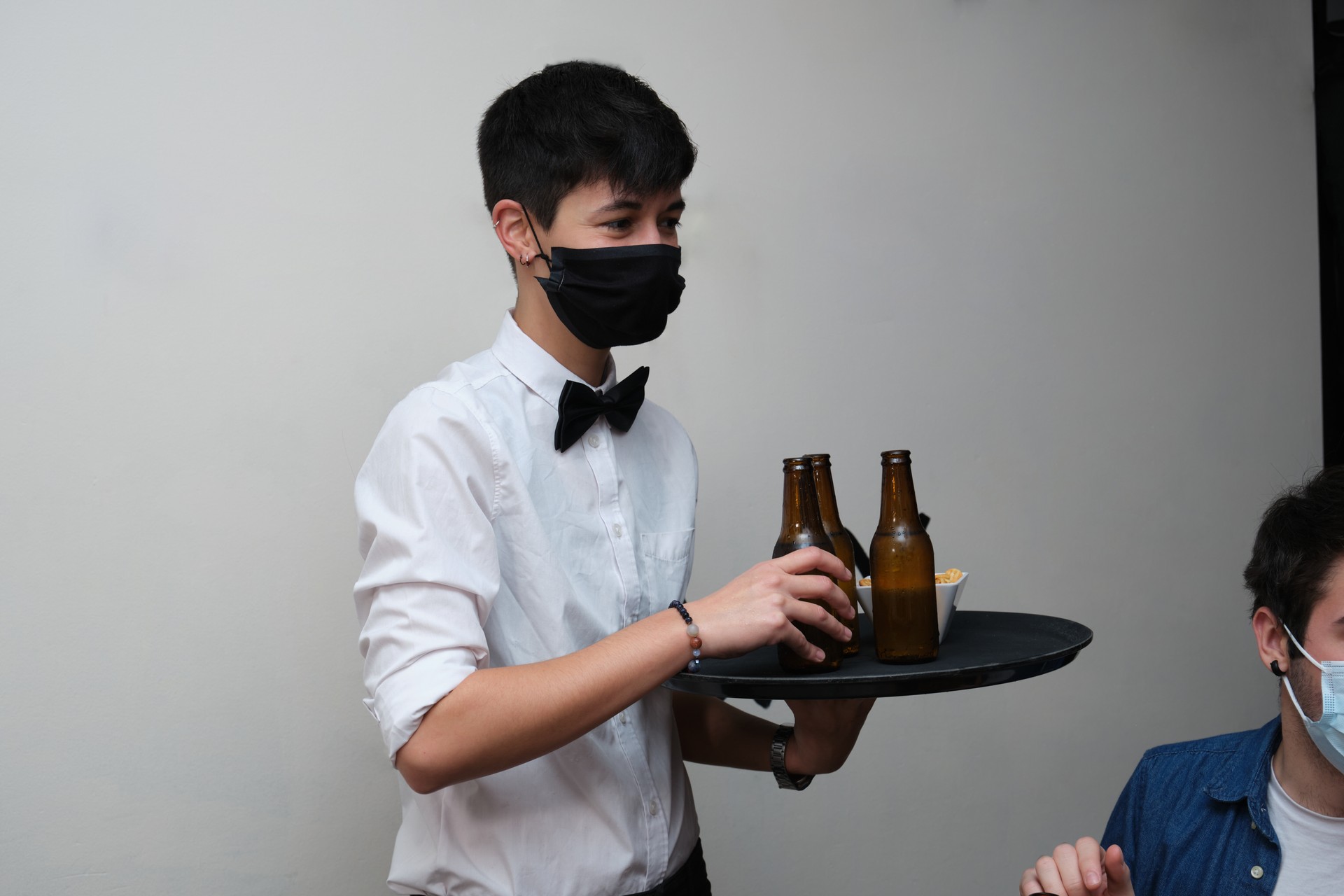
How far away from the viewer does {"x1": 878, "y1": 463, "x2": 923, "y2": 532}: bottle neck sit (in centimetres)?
135

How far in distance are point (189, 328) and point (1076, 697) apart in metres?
2.37

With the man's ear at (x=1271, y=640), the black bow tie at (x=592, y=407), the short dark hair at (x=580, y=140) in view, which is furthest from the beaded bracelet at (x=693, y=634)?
the man's ear at (x=1271, y=640)

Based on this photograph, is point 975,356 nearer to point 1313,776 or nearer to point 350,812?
point 1313,776

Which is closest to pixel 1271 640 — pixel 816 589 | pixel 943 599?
pixel 943 599

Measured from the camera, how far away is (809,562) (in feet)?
4.12

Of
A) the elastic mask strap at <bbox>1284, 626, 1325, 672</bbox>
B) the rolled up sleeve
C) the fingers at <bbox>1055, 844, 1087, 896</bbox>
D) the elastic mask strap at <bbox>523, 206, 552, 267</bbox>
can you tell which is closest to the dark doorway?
the elastic mask strap at <bbox>1284, 626, 1325, 672</bbox>

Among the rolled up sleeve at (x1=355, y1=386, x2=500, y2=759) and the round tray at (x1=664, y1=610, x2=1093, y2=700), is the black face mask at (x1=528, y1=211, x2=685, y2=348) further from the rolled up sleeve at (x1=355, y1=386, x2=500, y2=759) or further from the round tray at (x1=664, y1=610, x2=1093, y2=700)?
the round tray at (x1=664, y1=610, x2=1093, y2=700)

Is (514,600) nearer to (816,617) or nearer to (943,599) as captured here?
(816,617)

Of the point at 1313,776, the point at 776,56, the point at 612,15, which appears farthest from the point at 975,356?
the point at 1313,776

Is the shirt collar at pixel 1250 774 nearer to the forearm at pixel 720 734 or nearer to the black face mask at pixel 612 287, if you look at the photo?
the forearm at pixel 720 734

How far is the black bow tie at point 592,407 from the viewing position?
1.44 meters

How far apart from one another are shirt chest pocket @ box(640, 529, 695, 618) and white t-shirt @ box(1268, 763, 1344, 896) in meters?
0.91

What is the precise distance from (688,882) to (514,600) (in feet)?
1.59

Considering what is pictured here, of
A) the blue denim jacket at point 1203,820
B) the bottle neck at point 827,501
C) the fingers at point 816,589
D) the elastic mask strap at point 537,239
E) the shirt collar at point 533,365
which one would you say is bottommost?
the blue denim jacket at point 1203,820
